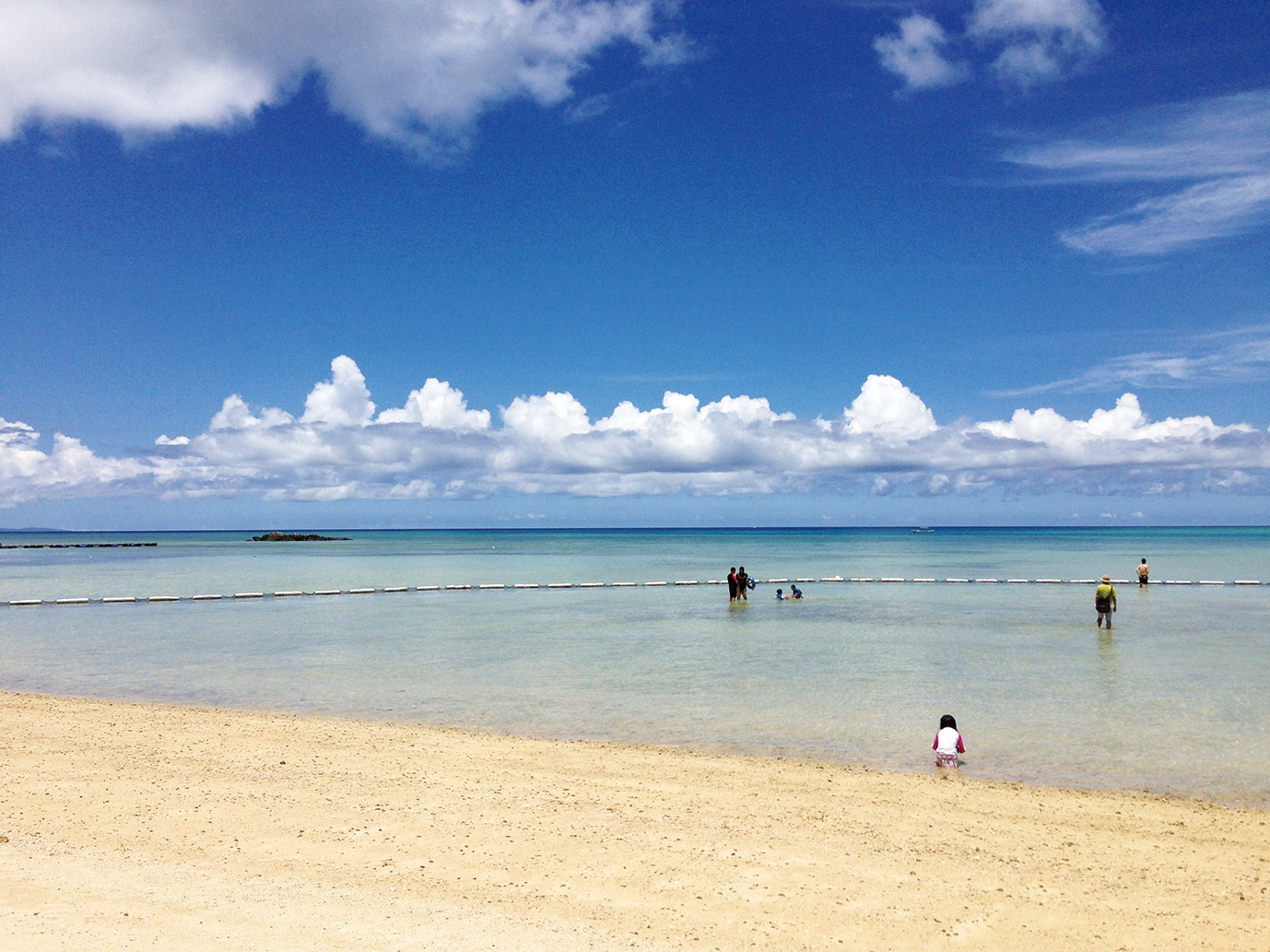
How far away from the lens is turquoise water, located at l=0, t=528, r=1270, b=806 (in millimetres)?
14492

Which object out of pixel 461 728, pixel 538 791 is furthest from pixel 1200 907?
pixel 461 728

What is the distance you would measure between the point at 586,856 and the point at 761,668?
44.4ft

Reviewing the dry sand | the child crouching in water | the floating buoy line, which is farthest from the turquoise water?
the dry sand

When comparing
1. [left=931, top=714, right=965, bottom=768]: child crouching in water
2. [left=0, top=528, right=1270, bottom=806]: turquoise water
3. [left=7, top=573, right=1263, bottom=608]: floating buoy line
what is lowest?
[left=7, top=573, right=1263, bottom=608]: floating buoy line

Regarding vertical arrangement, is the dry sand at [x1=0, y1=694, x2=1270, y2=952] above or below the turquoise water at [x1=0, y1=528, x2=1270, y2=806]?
above

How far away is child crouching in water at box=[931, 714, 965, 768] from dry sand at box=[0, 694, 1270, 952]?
2.95 feet

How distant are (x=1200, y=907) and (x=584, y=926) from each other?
5677 mm

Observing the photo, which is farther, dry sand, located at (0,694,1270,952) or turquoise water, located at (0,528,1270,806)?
turquoise water, located at (0,528,1270,806)

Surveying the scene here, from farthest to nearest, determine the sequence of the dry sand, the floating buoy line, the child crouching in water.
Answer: the floating buoy line, the child crouching in water, the dry sand

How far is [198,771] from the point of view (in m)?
12.1

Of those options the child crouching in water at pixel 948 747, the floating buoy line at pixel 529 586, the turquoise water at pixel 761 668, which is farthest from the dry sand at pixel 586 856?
the floating buoy line at pixel 529 586

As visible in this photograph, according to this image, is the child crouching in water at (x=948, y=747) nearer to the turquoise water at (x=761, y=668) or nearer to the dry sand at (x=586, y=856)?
the turquoise water at (x=761, y=668)

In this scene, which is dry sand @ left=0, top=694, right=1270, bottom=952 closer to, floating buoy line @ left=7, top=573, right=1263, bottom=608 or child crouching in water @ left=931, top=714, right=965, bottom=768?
child crouching in water @ left=931, top=714, right=965, bottom=768

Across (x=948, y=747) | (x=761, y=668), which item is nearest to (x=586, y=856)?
(x=948, y=747)
